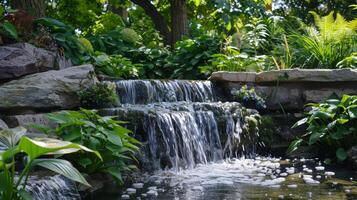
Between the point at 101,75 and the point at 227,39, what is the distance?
3237mm

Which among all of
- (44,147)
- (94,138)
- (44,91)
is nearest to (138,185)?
(94,138)

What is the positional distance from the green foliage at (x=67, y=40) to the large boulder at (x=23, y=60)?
70cm

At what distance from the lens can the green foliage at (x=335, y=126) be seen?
7.06 m

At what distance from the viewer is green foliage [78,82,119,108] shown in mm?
7014

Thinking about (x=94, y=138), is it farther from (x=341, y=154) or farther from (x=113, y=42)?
(x=113, y=42)

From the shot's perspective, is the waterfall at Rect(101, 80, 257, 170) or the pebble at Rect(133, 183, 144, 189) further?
the waterfall at Rect(101, 80, 257, 170)

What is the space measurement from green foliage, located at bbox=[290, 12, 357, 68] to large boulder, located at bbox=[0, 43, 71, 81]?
4.54 meters

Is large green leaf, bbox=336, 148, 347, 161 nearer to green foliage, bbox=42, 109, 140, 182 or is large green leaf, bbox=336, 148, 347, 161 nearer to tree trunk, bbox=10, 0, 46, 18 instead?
green foliage, bbox=42, 109, 140, 182

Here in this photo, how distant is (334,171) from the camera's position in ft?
21.1

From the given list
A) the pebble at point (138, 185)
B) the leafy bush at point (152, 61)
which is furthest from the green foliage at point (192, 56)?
the pebble at point (138, 185)

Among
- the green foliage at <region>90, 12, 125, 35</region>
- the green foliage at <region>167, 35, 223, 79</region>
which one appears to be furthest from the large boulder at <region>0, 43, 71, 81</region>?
the green foliage at <region>90, 12, 125, 35</region>

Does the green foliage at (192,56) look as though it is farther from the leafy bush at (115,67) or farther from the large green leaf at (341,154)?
the large green leaf at (341,154)

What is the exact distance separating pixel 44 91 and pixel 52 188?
2.46 m

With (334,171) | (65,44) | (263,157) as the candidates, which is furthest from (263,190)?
(65,44)
